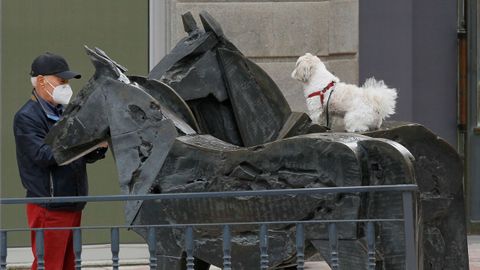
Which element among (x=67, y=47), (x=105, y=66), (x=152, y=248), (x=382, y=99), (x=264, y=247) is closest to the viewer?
(x=264, y=247)

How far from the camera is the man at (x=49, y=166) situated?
22.9 ft

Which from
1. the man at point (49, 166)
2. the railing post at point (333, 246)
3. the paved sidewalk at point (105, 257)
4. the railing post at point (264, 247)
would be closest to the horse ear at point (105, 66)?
the man at point (49, 166)

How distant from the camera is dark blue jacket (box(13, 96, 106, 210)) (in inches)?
277

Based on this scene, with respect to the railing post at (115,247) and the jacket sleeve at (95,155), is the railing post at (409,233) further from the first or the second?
the jacket sleeve at (95,155)

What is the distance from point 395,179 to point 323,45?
17.5ft

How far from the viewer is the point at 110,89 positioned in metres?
6.42

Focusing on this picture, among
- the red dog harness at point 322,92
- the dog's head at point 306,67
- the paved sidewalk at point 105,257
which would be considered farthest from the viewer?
the paved sidewalk at point 105,257

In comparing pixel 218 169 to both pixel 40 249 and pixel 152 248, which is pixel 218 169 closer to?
pixel 152 248

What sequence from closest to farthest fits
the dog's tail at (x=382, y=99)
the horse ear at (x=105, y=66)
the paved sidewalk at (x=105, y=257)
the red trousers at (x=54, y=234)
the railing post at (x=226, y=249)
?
the railing post at (x=226, y=249) < the horse ear at (x=105, y=66) < the red trousers at (x=54, y=234) < the dog's tail at (x=382, y=99) < the paved sidewalk at (x=105, y=257)

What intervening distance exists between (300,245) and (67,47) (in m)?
5.87

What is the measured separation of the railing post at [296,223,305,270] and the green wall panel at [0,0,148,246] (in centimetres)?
550

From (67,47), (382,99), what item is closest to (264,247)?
(382,99)

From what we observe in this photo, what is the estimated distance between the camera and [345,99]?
801 centimetres

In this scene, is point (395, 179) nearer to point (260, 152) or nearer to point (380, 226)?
point (380, 226)
